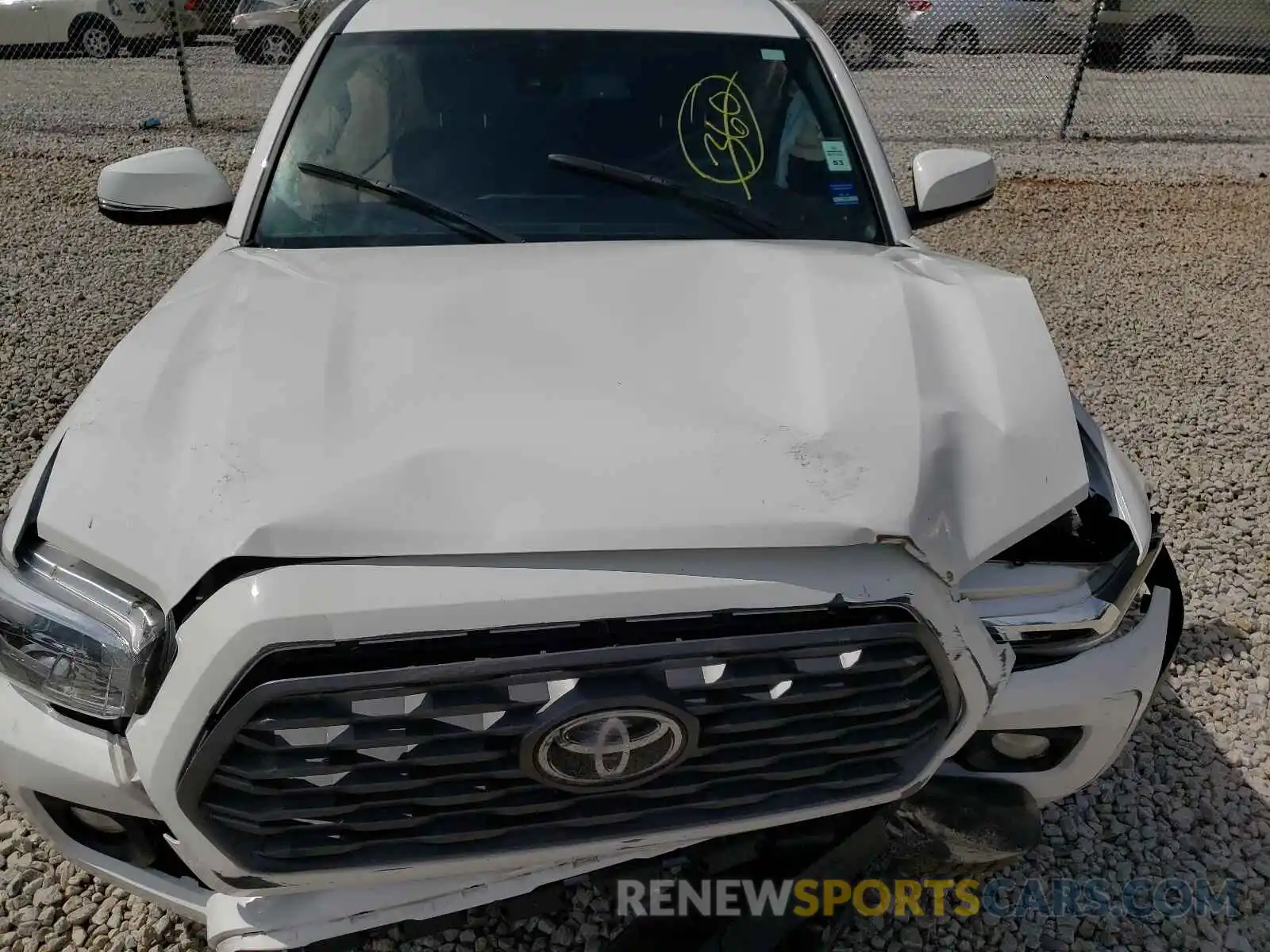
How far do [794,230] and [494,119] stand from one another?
879 millimetres

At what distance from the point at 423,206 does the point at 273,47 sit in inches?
425

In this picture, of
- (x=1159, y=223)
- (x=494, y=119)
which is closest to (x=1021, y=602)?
(x=494, y=119)

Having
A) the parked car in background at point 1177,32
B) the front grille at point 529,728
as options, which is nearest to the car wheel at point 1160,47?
the parked car in background at point 1177,32

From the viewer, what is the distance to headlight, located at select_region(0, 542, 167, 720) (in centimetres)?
152

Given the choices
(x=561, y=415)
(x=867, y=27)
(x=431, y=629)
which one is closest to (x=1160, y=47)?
(x=867, y=27)

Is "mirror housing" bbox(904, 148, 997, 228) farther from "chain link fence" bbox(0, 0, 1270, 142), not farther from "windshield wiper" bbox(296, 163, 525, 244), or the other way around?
"chain link fence" bbox(0, 0, 1270, 142)

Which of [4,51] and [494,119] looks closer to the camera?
[494,119]

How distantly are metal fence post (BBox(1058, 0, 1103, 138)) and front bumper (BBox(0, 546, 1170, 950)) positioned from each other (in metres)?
8.82

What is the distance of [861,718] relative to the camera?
63.8 inches

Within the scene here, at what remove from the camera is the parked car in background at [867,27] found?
11672mm

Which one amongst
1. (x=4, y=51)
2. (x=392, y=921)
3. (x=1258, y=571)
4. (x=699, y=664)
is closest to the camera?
(x=699, y=664)

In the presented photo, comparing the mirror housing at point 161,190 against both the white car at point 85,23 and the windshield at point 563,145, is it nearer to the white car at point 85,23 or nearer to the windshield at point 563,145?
the windshield at point 563,145

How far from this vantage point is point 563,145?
2.60 metres

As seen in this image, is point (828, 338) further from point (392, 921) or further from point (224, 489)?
point (392, 921)
